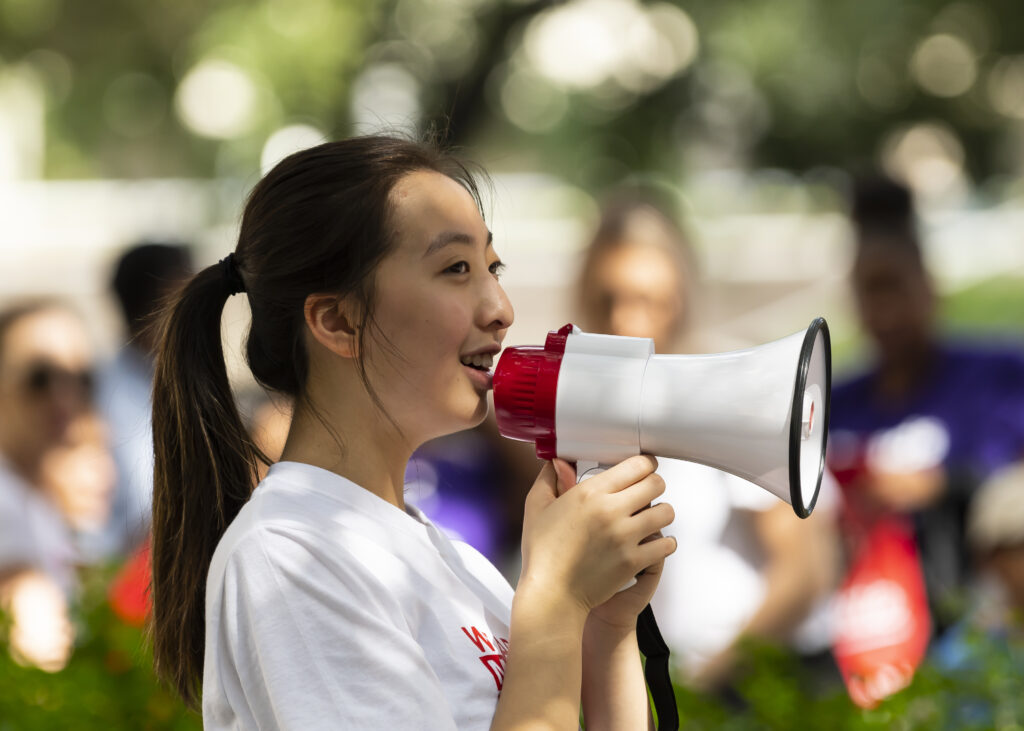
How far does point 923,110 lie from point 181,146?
1073 centimetres

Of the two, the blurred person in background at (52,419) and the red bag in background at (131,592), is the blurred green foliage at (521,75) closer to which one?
the blurred person in background at (52,419)

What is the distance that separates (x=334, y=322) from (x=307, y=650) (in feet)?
1.62

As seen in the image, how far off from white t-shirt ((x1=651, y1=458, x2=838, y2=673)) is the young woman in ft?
3.93

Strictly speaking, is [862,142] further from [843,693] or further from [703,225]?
[843,693]

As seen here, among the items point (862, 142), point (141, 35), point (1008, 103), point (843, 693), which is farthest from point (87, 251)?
point (843, 693)

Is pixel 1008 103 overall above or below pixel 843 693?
below

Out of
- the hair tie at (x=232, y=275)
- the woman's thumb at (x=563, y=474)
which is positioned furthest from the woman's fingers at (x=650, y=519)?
the hair tie at (x=232, y=275)

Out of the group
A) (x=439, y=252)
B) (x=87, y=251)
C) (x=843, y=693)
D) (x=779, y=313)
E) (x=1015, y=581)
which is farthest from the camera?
Result: (x=87, y=251)

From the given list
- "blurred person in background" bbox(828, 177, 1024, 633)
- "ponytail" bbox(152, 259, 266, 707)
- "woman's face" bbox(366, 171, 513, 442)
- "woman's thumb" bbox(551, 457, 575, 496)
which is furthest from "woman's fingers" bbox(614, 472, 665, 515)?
"blurred person in background" bbox(828, 177, 1024, 633)

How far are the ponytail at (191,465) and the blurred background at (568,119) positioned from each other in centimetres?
162

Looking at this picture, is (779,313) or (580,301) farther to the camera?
(779,313)

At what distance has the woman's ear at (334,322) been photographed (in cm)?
176

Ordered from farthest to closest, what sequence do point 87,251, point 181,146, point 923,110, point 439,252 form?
1. point 923,110
2. point 181,146
3. point 87,251
4. point 439,252

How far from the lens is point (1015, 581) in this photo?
12.0ft
